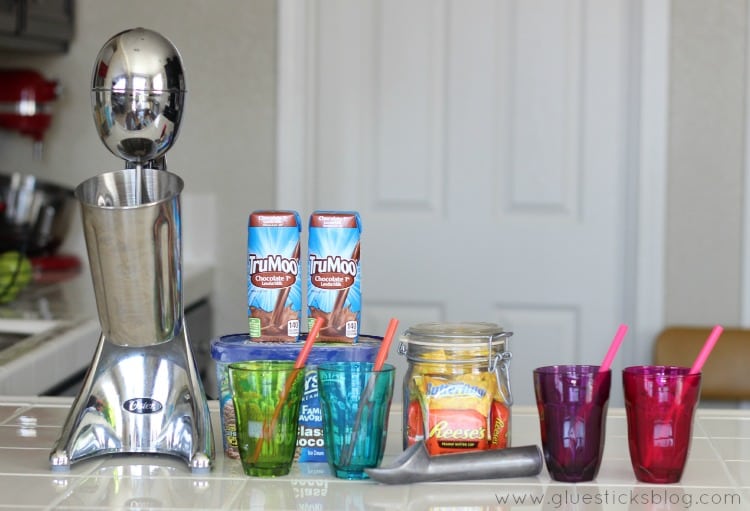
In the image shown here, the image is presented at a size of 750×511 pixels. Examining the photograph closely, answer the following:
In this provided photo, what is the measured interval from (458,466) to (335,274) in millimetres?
198

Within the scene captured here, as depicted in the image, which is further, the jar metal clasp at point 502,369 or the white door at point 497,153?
the white door at point 497,153

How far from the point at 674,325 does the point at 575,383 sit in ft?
6.83

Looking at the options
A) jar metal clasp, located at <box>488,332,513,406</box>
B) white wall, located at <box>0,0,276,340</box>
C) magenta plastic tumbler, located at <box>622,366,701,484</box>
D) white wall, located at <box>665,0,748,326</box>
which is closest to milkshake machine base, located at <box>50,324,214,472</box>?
jar metal clasp, located at <box>488,332,513,406</box>

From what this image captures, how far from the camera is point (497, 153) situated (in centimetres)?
296

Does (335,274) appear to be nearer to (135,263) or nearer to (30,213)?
(135,263)

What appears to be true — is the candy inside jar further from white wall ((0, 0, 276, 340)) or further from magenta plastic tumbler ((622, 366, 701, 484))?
white wall ((0, 0, 276, 340))

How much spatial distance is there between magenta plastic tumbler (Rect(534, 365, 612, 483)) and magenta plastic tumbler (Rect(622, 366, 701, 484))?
0.03m

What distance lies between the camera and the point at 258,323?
96cm

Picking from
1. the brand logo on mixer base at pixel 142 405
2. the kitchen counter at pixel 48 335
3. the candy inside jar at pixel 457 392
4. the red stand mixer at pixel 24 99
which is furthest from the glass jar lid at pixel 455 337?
the red stand mixer at pixel 24 99

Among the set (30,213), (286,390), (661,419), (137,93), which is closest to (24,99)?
(30,213)

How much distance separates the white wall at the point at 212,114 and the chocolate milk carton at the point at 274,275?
1974 mm

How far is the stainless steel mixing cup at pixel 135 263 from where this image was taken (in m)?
0.87

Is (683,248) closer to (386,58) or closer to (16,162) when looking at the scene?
(386,58)

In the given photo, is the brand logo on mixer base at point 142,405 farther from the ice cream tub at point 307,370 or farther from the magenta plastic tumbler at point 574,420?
the magenta plastic tumbler at point 574,420
